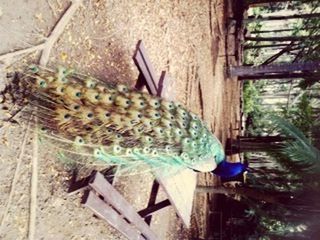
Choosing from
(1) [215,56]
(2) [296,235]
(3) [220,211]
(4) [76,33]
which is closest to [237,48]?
(1) [215,56]

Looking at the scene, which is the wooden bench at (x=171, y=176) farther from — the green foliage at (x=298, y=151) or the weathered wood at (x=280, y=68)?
the weathered wood at (x=280, y=68)

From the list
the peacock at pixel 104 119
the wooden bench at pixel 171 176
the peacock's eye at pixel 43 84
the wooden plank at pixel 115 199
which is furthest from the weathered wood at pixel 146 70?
the peacock's eye at pixel 43 84

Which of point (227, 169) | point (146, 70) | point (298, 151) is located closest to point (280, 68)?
point (298, 151)

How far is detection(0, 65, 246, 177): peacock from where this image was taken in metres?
3.38

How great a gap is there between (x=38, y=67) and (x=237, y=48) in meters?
6.84

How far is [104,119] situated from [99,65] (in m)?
1.01

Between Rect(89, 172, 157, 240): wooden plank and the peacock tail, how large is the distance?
0.19 meters

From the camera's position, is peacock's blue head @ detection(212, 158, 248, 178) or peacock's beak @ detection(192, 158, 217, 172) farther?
peacock's blue head @ detection(212, 158, 248, 178)

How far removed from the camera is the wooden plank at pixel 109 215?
3964 millimetres

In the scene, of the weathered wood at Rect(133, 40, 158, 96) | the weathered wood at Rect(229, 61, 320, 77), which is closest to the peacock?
the weathered wood at Rect(133, 40, 158, 96)

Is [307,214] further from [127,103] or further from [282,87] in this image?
[282,87]

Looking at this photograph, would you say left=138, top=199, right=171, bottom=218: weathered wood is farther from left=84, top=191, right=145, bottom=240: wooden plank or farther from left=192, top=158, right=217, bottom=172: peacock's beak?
left=192, top=158, right=217, bottom=172: peacock's beak

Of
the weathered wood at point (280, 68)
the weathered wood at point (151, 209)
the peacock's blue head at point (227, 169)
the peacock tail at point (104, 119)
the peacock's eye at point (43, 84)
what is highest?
the weathered wood at point (280, 68)

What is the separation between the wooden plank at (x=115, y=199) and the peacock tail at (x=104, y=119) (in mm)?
193
